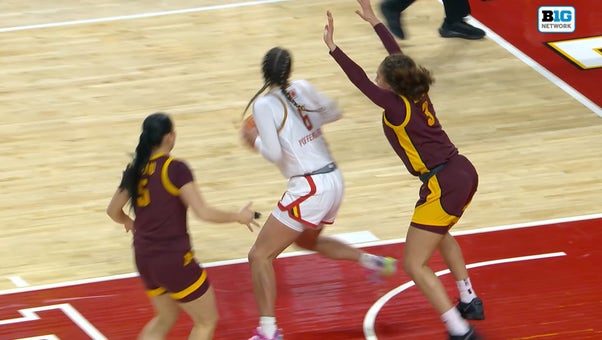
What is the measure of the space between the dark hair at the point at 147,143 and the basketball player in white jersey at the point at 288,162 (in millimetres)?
789

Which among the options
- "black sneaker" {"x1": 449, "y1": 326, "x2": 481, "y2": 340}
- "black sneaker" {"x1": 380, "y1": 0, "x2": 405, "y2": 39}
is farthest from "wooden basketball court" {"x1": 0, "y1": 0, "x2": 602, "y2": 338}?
"black sneaker" {"x1": 449, "y1": 326, "x2": 481, "y2": 340}

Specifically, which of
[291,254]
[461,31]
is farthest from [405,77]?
[461,31]

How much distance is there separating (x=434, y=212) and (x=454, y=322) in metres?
0.66

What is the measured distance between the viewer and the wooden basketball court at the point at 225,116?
30.3 ft

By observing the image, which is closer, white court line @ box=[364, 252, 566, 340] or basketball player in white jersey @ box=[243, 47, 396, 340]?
basketball player in white jersey @ box=[243, 47, 396, 340]

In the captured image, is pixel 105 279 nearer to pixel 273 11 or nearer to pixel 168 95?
pixel 168 95

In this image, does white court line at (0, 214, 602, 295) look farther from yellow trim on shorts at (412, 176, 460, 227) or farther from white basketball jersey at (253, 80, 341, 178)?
yellow trim on shorts at (412, 176, 460, 227)

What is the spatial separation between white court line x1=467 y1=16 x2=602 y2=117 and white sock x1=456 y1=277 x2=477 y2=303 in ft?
14.4

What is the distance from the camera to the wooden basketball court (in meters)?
9.25

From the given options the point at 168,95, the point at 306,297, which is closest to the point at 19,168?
the point at 168,95

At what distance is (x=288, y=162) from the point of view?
716 centimetres

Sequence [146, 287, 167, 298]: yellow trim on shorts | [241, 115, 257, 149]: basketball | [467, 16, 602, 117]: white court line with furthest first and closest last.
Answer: [467, 16, 602, 117]: white court line, [241, 115, 257, 149]: basketball, [146, 287, 167, 298]: yellow trim on shorts

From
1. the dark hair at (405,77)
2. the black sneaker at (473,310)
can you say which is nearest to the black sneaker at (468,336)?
the black sneaker at (473,310)

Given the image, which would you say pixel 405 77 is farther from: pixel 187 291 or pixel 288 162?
pixel 187 291
